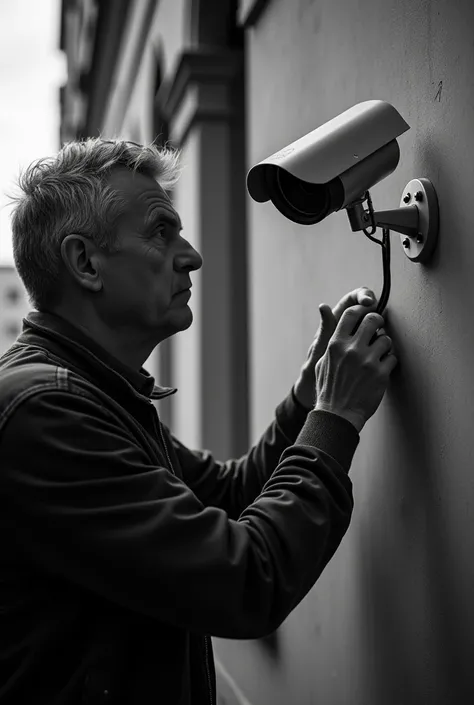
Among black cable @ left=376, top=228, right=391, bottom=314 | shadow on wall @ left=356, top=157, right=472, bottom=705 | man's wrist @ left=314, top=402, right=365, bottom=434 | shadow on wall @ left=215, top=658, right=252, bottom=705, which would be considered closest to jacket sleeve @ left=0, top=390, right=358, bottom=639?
man's wrist @ left=314, top=402, right=365, bottom=434

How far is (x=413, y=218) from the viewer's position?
1.98m

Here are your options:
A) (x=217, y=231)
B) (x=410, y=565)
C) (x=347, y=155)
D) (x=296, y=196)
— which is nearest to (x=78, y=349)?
(x=296, y=196)

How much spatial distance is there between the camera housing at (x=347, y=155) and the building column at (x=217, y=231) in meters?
2.75

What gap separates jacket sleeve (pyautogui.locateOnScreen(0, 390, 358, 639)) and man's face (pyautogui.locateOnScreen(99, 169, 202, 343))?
0.37m

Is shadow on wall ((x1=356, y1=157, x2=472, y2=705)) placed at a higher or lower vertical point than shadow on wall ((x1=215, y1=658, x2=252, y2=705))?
higher

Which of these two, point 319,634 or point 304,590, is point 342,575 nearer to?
point 319,634

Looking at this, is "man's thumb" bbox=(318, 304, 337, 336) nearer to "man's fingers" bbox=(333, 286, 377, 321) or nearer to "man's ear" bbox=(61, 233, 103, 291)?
"man's fingers" bbox=(333, 286, 377, 321)

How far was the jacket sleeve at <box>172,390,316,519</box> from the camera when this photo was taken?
2.52m

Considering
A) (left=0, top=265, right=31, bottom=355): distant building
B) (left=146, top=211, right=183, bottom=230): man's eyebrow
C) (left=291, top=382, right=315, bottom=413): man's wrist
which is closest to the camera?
(left=146, top=211, right=183, bottom=230): man's eyebrow

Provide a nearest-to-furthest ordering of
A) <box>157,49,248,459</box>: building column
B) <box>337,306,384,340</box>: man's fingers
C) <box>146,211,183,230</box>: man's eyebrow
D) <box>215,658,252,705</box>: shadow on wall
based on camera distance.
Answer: <box>337,306,384,340</box>: man's fingers → <box>146,211,183,230</box>: man's eyebrow → <box>215,658,252,705</box>: shadow on wall → <box>157,49,248,459</box>: building column

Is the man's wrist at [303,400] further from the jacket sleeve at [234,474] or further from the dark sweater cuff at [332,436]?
the dark sweater cuff at [332,436]

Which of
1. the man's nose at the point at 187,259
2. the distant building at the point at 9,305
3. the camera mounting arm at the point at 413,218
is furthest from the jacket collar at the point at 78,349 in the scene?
the distant building at the point at 9,305

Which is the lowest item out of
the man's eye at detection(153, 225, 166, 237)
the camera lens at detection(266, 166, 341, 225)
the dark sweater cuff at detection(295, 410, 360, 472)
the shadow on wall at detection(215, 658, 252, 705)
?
the shadow on wall at detection(215, 658, 252, 705)

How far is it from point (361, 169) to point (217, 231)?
2872 mm
